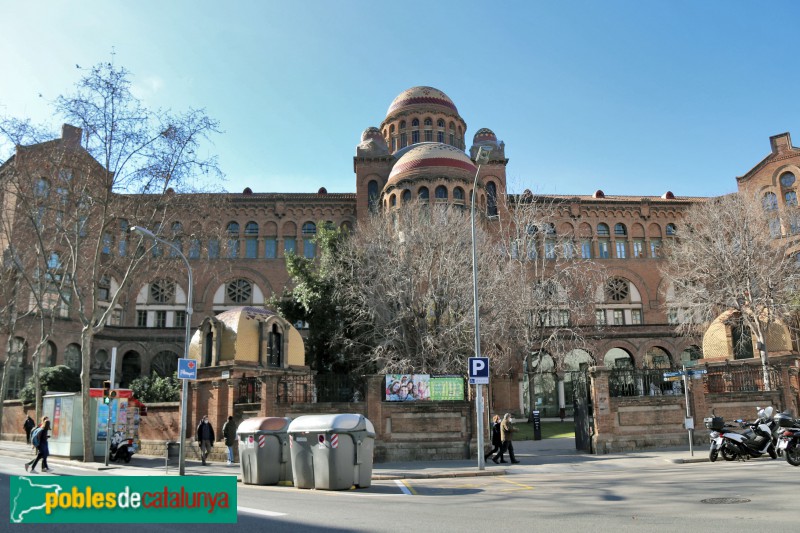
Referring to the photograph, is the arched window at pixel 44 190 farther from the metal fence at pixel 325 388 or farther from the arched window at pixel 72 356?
the arched window at pixel 72 356

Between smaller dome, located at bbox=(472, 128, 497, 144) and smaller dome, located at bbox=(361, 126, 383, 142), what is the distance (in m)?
8.95

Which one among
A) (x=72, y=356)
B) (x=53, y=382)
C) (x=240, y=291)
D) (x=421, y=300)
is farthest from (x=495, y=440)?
(x=72, y=356)

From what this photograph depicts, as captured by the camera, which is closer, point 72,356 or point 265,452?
point 265,452

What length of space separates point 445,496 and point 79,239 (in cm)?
1817

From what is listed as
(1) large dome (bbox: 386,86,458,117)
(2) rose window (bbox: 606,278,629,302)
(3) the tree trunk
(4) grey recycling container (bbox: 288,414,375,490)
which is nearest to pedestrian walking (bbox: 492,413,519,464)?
(4) grey recycling container (bbox: 288,414,375,490)

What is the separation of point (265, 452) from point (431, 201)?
1179 inches

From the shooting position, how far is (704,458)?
1798 centimetres

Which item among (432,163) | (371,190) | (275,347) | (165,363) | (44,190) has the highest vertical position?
(371,190)

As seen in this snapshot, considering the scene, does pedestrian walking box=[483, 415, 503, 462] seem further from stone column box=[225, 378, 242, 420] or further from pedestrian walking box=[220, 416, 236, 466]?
stone column box=[225, 378, 242, 420]

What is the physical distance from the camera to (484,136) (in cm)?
5697

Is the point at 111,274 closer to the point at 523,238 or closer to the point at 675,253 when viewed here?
the point at 523,238

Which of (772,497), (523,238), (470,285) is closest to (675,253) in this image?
(523,238)

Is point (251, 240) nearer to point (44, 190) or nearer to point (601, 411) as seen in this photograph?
point (44, 190)

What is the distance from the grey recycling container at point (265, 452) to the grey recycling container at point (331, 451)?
906mm
